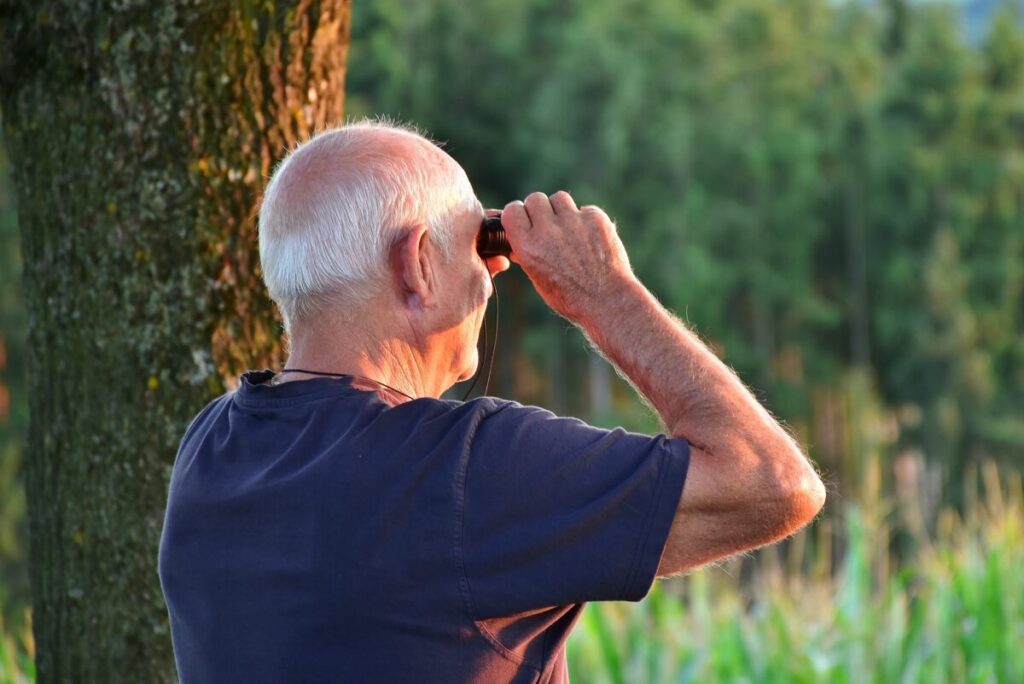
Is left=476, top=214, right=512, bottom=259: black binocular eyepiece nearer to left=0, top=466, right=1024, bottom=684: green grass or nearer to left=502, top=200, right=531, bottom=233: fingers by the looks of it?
left=502, top=200, right=531, bottom=233: fingers

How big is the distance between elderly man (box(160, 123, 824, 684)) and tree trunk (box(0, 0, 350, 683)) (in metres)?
0.89

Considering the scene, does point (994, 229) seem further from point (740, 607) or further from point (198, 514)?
point (198, 514)

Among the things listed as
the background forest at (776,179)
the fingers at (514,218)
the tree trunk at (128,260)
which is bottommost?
the background forest at (776,179)

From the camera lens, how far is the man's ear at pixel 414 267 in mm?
1889

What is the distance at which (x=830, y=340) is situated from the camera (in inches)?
1860

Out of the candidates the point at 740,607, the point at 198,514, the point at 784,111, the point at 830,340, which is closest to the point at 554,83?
the point at 784,111

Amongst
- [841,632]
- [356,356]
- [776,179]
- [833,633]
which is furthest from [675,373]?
[776,179]

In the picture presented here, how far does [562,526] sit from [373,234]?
484mm

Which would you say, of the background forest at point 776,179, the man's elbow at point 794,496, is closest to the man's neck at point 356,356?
the man's elbow at point 794,496

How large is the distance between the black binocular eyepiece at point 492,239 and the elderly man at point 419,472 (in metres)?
0.01

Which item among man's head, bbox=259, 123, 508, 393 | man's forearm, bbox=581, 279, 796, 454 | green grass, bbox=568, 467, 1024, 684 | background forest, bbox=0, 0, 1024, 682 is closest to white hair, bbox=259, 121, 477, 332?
man's head, bbox=259, 123, 508, 393

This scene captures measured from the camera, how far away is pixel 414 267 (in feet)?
6.21

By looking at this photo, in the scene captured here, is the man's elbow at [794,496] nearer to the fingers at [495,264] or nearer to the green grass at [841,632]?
the fingers at [495,264]

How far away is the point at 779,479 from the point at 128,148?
63.7 inches
